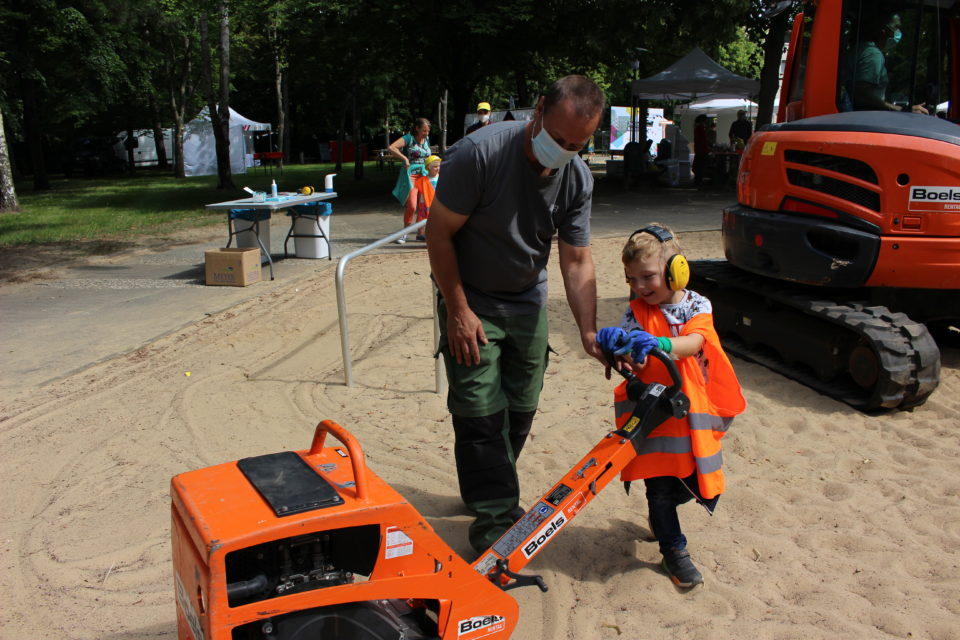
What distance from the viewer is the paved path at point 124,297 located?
6941 mm

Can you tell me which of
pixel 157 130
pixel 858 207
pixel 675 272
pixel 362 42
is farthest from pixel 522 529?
pixel 157 130

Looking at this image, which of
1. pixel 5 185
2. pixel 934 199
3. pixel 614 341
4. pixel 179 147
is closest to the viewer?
pixel 614 341

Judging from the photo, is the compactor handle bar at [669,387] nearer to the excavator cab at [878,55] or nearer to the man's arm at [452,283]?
the man's arm at [452,283]

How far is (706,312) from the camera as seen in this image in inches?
130

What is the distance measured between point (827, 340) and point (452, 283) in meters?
3.66

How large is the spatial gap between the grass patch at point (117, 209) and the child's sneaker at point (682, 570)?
12.4 meters

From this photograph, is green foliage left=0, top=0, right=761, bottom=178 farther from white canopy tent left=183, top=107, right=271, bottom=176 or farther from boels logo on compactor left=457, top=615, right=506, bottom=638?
boels logo on compactor left=457, top=615, right=506, bottom=638

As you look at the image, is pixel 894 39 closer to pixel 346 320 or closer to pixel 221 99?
pixel 346 320

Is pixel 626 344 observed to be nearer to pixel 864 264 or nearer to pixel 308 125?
pixel 864 264

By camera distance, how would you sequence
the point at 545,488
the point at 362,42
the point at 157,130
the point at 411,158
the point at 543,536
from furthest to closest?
1. the point at 157,130
2. the point at 362,42
3. the point at 411,158
4. the point at 545,488
5. the point at 543,536

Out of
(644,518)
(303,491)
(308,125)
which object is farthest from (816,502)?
(308,125)

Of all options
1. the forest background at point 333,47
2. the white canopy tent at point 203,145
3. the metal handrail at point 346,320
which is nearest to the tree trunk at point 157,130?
the forest background at point 333,47

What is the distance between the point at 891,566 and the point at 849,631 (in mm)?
A: 628

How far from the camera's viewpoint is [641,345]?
299cm
